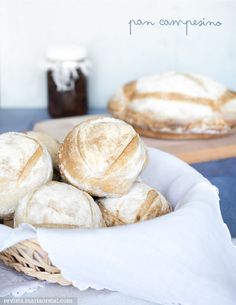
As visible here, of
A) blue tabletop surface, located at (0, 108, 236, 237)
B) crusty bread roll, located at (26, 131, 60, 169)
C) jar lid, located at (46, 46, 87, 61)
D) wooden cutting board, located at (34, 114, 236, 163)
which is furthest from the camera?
jar lid, located at (46, 46, 87, 61)

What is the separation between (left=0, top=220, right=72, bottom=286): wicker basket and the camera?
52cm

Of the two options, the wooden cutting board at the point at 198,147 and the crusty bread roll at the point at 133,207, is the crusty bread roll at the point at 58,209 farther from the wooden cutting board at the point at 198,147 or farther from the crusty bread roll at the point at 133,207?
the wooden cutting board at the point at 198,147

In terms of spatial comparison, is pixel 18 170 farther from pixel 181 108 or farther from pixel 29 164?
pixel 181 108

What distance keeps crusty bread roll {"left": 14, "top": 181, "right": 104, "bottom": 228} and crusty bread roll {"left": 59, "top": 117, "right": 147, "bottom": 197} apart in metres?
0.03

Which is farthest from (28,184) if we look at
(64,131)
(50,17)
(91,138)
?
(50,17)

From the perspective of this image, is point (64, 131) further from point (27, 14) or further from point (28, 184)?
point (28, 184)

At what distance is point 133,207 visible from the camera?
60 cm

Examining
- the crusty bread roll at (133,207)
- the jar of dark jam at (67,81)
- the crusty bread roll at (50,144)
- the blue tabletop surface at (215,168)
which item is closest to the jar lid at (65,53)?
the jar of dark jam at (67,81)

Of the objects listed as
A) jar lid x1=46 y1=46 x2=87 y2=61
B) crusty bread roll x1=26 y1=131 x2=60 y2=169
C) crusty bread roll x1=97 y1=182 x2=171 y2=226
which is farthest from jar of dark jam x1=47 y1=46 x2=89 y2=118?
crusty bread roll x1=97 y1=182 x2=171 y2=226

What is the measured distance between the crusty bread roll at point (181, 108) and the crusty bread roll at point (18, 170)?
454mm

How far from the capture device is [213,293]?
528 mm

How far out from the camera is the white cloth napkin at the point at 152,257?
0.50 meters

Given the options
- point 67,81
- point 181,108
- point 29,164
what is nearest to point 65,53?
point 67,81

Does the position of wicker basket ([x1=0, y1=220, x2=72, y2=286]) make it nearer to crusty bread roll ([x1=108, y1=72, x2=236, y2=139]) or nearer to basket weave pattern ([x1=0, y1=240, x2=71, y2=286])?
basket weave pattern ([x1=0, y1=240, x2=71, y2=286])
